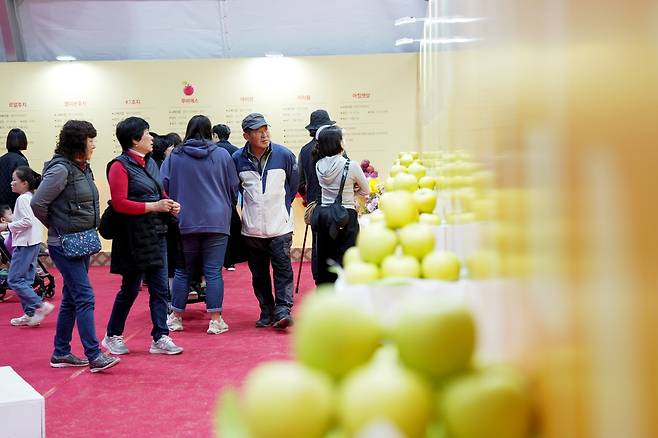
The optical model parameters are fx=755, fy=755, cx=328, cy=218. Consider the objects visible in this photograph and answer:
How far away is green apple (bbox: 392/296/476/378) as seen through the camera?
2.80 feet

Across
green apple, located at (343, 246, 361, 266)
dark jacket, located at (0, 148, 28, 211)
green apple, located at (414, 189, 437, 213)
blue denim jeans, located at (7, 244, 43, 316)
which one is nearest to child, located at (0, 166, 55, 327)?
blue denim jeans, located at (7, 244, 43, 316)

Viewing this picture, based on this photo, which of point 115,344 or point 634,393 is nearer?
point 634,393

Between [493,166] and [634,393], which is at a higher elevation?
[493,166]

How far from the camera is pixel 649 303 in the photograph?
1.97ft

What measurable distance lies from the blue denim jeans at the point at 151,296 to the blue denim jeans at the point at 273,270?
91 cm

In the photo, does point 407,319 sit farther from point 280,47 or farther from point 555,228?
point 280,47

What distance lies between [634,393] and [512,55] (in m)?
0.73

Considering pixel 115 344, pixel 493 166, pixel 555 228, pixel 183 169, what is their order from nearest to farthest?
pixel 555 228 → pixel 493 166 → pixel 115 344 → pixel 183 169

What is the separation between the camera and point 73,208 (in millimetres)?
4375

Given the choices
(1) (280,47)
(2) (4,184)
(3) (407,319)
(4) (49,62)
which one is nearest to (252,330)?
(2) (4,184)

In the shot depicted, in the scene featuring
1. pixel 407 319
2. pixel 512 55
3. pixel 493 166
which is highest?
pixel 512 55

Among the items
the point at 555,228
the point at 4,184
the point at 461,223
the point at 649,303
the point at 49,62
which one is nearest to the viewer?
the point at 649,303

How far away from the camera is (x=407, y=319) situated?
2.93ft

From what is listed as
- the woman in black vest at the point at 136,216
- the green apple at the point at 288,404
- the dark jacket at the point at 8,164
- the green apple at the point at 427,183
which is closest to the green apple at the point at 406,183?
the green apple at the point at 427,183
